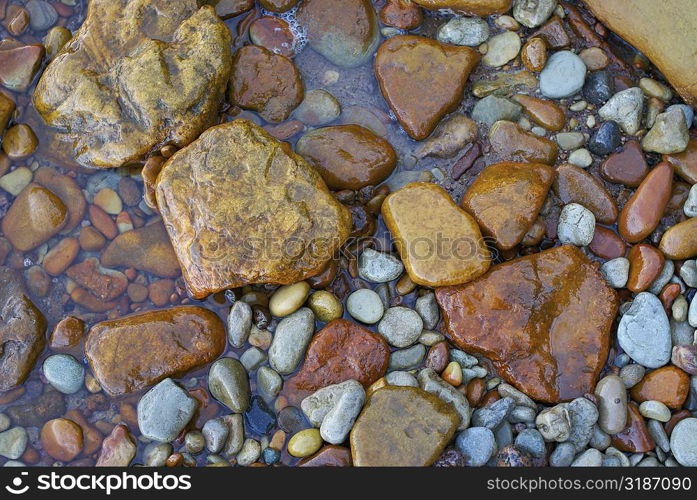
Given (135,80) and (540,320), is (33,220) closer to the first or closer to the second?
(135,80)

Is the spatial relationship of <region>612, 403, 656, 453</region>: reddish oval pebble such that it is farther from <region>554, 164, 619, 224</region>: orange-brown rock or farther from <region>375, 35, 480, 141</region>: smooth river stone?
<region>375, 35, 480, 141</region>: smooth river stone

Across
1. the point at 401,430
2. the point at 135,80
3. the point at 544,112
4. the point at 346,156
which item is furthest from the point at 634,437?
the point at 135,80

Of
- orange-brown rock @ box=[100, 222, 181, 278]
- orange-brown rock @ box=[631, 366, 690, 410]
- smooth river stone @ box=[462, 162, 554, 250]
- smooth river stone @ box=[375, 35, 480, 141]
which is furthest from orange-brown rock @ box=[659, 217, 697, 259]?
orange-brown rock @ box=[100, 222, 181, 278]

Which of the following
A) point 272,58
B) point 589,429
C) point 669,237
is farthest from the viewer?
point 272,58

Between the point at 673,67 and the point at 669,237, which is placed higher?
the point at 673,67

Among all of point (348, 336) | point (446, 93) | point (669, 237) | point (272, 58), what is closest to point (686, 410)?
point (669, 237)

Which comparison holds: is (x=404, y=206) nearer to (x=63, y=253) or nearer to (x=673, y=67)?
(x=673, y=67)
